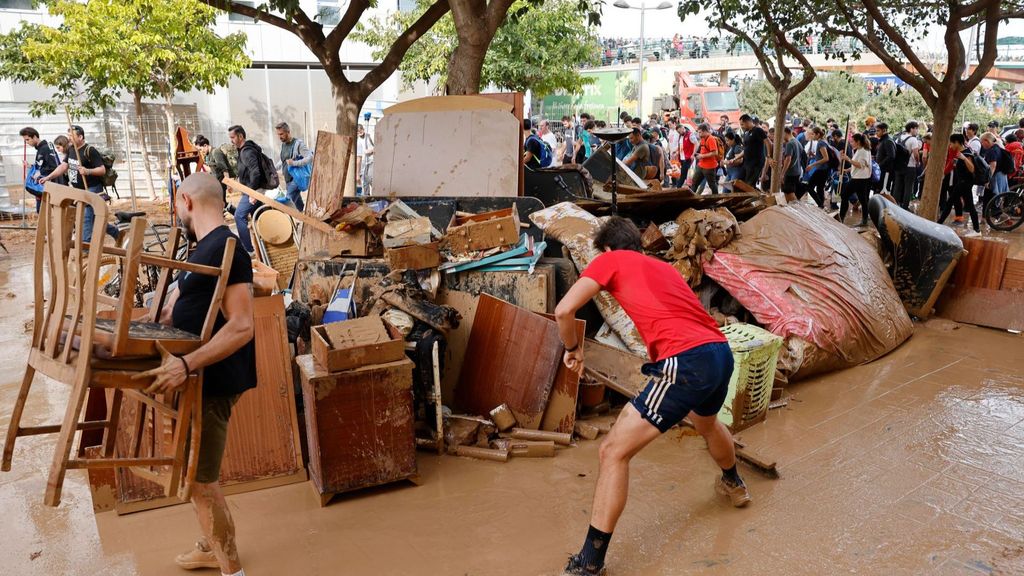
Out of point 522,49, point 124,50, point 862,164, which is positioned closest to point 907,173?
point 862,164

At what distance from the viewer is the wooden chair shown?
2398 millimetres

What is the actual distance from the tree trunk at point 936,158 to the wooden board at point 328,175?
744cm

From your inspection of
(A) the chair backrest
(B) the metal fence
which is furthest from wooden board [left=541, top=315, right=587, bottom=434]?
(B) the metal fence

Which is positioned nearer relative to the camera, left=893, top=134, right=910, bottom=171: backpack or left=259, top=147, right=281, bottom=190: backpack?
left=259, top=147, right=281, bottom=190: backpack

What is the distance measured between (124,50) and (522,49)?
34.1 ft

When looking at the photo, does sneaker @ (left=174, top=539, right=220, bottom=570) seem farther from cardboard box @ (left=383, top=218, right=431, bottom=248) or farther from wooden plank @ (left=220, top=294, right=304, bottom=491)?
cardboard box @ (left=383, top=218, right=431, bottom=248)

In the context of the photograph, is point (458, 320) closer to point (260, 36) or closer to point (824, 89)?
point (260, 36)

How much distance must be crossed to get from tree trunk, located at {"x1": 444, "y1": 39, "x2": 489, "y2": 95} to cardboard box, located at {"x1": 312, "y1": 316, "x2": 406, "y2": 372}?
4323mm

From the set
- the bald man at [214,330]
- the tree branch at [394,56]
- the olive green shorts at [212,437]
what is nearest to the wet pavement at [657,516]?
the bald man at [214,330]

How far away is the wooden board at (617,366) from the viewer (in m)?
5.09

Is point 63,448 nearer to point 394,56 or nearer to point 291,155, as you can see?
point 394,56

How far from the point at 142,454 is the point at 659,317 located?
8.54ft

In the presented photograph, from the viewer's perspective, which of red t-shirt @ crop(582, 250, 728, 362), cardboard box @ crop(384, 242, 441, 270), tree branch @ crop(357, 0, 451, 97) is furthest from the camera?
tree branch @ crop(357, 0, 451, 97)

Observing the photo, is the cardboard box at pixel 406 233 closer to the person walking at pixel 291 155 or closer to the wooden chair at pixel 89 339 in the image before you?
the wooden chair at pixel 89 339
